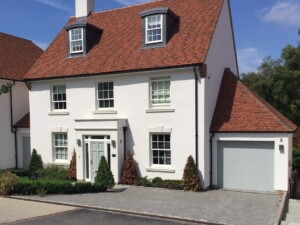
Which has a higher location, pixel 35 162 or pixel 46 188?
pixel 35 162

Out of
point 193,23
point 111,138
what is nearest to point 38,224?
point 111,138

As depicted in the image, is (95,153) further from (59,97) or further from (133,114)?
(59,97)

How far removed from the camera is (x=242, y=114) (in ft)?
53.3

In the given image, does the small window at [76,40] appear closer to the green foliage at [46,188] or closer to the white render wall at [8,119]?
the white render wall at [8,119]

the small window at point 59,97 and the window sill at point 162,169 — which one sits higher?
the small window at point 59,97

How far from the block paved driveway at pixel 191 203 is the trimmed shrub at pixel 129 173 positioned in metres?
0.86

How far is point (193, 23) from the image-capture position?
17578 mm

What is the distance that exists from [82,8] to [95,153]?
1106 cm

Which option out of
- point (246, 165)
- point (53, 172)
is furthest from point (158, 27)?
point (53, 172)

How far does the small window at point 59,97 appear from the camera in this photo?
64.7 feet

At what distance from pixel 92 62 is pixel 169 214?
10651 mm

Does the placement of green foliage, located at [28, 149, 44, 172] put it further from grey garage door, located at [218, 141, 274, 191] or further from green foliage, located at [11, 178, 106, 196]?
grey garage door, located at [218, 141, 274, 191]

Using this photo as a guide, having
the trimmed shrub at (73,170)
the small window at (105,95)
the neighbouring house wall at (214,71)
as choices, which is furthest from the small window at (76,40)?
the neighbouring house wall at (214,71)

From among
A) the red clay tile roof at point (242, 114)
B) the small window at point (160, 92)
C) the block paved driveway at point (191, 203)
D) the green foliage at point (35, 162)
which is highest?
the small window at point (160, 92)
